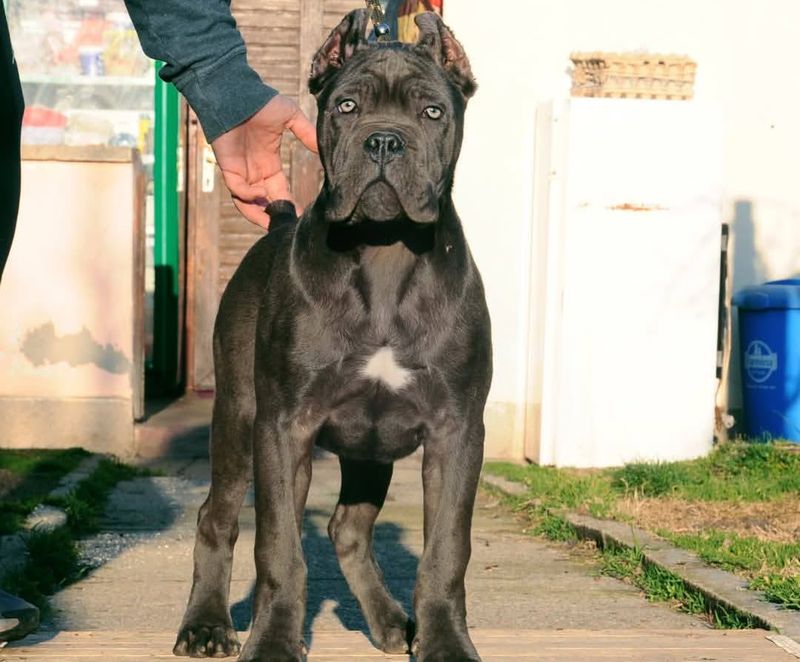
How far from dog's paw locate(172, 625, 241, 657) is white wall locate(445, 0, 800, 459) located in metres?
5.42

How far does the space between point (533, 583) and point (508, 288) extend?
12.2 ft

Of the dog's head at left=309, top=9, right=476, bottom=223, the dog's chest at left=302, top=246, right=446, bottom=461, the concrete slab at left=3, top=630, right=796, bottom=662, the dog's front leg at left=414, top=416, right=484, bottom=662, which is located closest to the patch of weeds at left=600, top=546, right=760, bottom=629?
the concrete slab at left=3, top=630, right=796, bottom=662

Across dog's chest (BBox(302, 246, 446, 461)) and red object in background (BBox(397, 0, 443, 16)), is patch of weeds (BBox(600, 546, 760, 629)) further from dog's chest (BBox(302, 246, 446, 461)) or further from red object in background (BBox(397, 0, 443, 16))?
red object in background (BBox(397, 0, 443, 16))

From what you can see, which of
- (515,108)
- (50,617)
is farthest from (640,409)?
(50,617)

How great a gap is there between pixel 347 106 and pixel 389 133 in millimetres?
175

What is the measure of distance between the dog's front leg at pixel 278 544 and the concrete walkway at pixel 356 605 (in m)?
0.24

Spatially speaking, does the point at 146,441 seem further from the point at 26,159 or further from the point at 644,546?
the point at 644,546

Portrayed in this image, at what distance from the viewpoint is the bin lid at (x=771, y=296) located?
9078 mm

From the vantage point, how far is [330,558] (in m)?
6.38

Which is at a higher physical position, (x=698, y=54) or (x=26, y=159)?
(x=698, y=54)

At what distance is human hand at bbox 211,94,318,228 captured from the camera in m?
4.30

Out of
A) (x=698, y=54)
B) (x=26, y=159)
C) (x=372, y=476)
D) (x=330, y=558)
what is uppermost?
(x=698, y=54)

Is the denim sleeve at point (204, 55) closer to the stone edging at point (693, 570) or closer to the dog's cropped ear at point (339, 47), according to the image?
the dog's cropped ear at point (339, 47)

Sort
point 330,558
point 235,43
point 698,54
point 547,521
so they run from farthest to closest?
point 698,54
point 547,521
point 330,558
point 235,43
